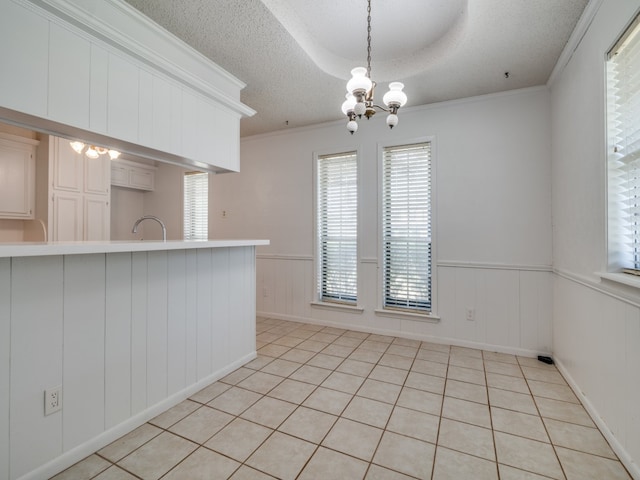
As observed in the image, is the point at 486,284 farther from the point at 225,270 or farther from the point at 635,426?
the point at 225,270

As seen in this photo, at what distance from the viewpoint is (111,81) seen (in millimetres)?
1938

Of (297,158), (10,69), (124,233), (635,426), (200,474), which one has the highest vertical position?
(297,158)

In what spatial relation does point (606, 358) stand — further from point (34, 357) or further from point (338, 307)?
point (34, 357)

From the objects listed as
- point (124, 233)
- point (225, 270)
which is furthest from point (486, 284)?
point (124, 233)

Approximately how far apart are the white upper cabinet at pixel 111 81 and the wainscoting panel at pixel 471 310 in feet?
7.36

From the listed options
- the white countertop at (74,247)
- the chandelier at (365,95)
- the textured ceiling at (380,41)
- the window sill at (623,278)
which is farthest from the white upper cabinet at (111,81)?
the window sill at (623,278)

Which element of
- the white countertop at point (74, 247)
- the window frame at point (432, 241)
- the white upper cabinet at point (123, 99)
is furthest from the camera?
the window frame at point (432, 241)

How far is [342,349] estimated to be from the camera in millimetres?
3197

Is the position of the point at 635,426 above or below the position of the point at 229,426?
above

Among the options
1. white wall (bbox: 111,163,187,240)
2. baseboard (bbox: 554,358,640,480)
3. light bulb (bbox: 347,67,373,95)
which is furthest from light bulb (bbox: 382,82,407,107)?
white wall (bbox: 111,163,187,240)

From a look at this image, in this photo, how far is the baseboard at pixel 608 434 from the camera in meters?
1.49

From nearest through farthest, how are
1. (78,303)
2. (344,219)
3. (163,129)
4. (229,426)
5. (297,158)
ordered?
1. (78,303)
2. (229,426)
3. (163,129)
4. (344,219)
5. (297,158)

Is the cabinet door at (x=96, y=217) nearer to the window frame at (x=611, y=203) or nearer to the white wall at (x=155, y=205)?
the white wall at (x=155, y=205)

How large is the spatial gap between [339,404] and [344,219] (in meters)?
2.27
